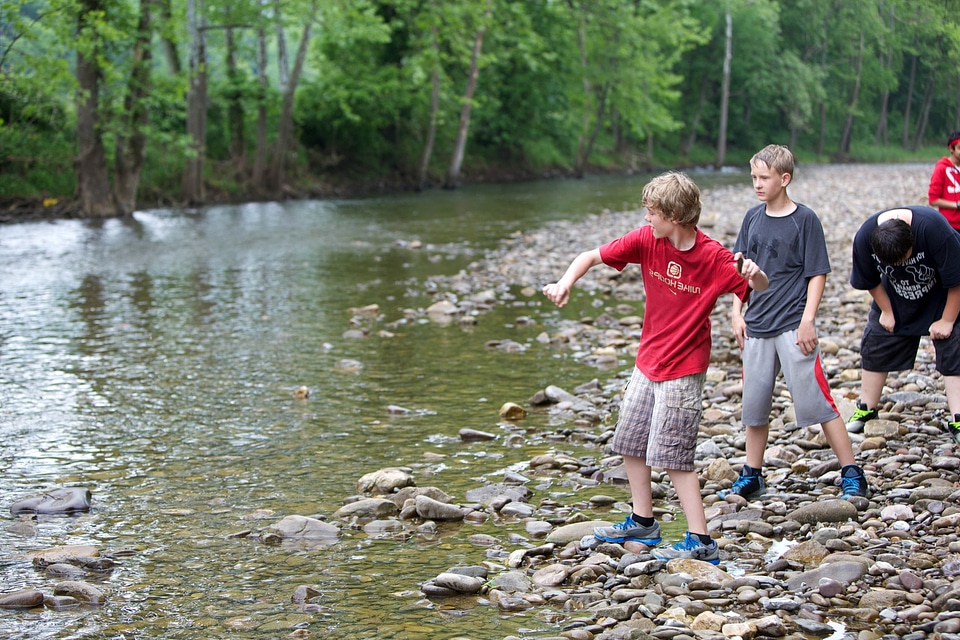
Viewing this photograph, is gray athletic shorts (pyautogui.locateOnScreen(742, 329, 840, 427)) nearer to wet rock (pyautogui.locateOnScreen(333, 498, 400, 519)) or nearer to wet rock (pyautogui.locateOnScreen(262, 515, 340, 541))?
wet rock (pyautogui.locateOnScreen(333, 498, 400, 519))

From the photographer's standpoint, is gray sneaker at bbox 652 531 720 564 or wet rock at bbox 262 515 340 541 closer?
gray sneaker at bbox 652 531 720 564

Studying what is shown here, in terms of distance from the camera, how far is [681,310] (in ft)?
15.3

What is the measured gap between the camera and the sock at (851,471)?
17.1 feet

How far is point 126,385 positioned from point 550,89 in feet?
128

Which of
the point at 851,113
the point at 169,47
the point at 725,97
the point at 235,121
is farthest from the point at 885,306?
the point at 725,97

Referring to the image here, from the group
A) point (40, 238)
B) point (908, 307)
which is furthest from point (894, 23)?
point (40, 238)

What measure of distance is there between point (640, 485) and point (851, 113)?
11833mm

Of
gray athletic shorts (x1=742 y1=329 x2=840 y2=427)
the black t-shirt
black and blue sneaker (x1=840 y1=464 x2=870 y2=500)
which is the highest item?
the black t-shirt

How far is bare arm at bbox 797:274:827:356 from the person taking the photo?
5.04 m

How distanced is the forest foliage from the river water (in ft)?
16.7

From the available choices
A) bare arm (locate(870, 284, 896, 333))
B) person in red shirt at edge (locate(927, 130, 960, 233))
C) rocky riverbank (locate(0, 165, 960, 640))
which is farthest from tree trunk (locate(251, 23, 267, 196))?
bare arm (locate(870, 284, 896, 333))

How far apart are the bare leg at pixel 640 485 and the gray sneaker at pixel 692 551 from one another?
0.26m

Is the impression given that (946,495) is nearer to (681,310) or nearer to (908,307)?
(908,307)

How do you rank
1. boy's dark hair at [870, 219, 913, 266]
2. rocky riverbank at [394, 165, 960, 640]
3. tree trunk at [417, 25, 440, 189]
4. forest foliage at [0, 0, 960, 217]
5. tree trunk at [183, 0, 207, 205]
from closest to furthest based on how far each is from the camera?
rocky riverbank at [394, 165, 960, 640]
boy's dark hair at [870, 219, 913, 266]
forest foliage at [0, 0, 960, 217]
tree trunk at [183, 0, 207, 205]
tree trunk at [417, 25, 440, 189]
